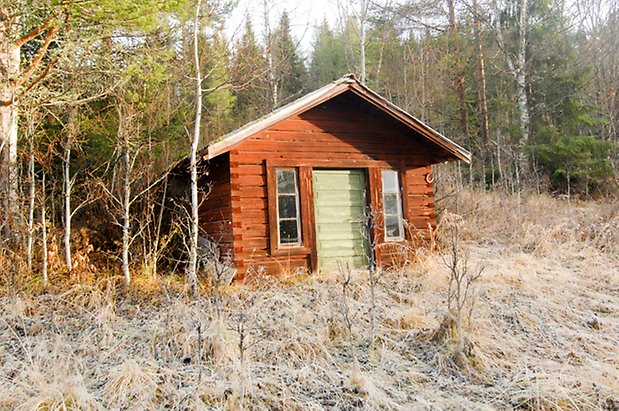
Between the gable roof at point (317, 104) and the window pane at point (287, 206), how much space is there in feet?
4.64

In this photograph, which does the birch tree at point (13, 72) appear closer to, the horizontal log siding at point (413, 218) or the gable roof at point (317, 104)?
the gable roof at point (317, 104)

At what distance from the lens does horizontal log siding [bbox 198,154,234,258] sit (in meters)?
8.15

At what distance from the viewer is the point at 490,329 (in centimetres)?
537

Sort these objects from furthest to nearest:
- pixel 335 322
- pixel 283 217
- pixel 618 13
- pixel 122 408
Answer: pixel 618 13 → pixel 283 217 → pixel 335 322 → pixel 122 408

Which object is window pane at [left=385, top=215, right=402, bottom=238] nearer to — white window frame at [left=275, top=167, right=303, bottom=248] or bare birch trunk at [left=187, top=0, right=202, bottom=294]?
white window frame at [left=275, top=167, right=303, bottom=248]

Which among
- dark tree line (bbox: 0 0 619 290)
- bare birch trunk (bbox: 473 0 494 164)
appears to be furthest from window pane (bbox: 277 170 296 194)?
bare birch trunk (bbox: 473 0 494 164)

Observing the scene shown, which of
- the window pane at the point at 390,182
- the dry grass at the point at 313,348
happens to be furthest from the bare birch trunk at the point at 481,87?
the dry grass at the point at 313,348

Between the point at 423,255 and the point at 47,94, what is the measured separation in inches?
303

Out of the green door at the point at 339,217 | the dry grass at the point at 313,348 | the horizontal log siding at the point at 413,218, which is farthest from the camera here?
the horizontal log siding at the point at 413,218

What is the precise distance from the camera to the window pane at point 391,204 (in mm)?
9566

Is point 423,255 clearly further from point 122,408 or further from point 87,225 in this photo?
point 87,225

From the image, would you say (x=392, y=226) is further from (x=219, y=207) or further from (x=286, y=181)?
(x=219, y=207)

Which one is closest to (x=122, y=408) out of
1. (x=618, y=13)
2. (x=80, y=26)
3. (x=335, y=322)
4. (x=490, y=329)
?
(x=335, y=322)

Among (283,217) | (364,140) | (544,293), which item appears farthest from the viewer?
(364,140)
